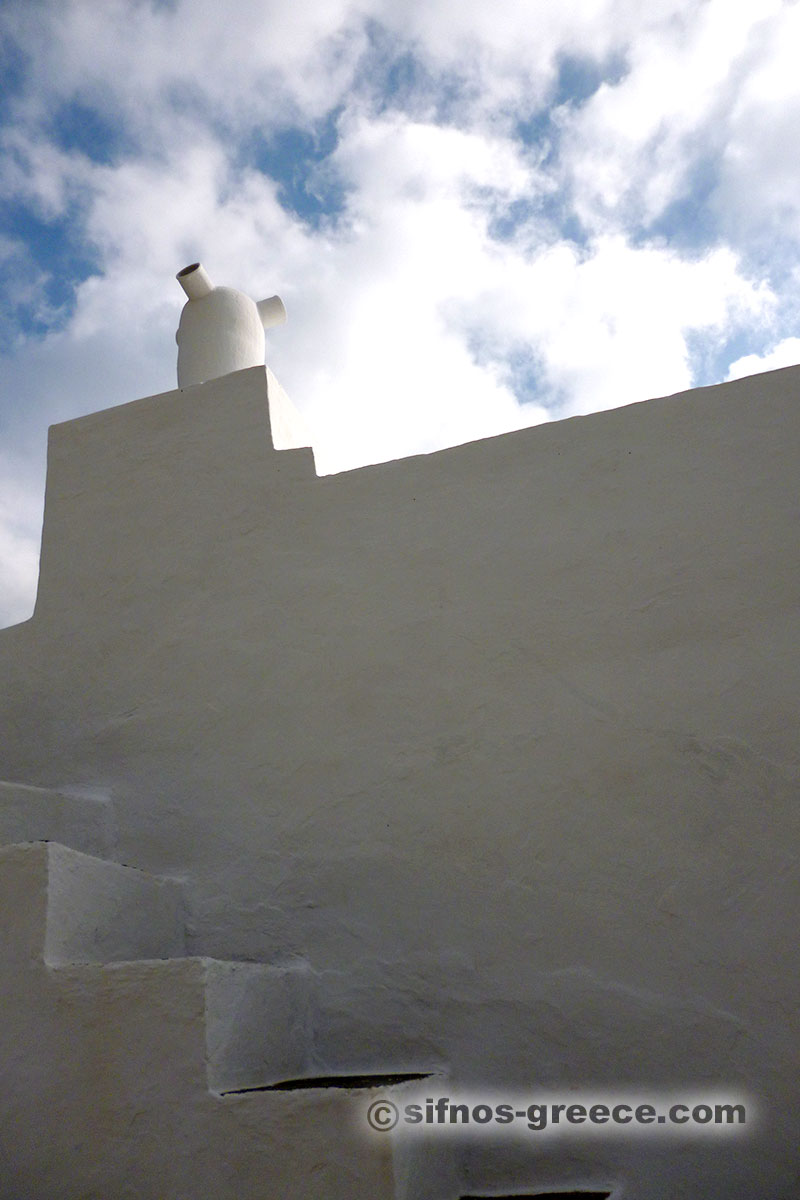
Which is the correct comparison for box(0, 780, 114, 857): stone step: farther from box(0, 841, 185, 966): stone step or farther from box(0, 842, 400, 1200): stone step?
box(0, 842, 400, 1200): stone step

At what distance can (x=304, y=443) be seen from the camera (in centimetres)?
472

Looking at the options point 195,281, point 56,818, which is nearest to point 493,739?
point 56,818

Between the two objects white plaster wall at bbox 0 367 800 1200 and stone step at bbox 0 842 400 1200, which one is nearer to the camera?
stone step at bbox 0 842 400 1200

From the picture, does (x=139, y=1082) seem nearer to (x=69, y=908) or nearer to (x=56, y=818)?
(x=69, y=908)

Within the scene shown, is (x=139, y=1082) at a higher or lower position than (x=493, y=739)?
lower

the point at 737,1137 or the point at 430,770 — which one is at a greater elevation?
the point at 430,770

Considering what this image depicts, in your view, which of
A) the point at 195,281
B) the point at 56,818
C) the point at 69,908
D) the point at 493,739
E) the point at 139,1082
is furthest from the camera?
the point at 195,281

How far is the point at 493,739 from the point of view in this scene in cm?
333

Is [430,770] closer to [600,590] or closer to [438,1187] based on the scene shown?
[600,590]

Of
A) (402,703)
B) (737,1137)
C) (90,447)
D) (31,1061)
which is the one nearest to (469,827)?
(402,703)

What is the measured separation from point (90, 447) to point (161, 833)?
1.92 m

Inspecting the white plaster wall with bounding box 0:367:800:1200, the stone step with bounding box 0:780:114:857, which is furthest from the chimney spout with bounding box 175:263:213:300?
the stone step with bounding box 0:780:114:857

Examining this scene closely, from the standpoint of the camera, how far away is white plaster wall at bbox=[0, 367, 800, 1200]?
2895mm

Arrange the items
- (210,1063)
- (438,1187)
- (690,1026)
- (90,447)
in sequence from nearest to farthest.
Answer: (210,1063), (438,1187), (690,1026), (90,447)
